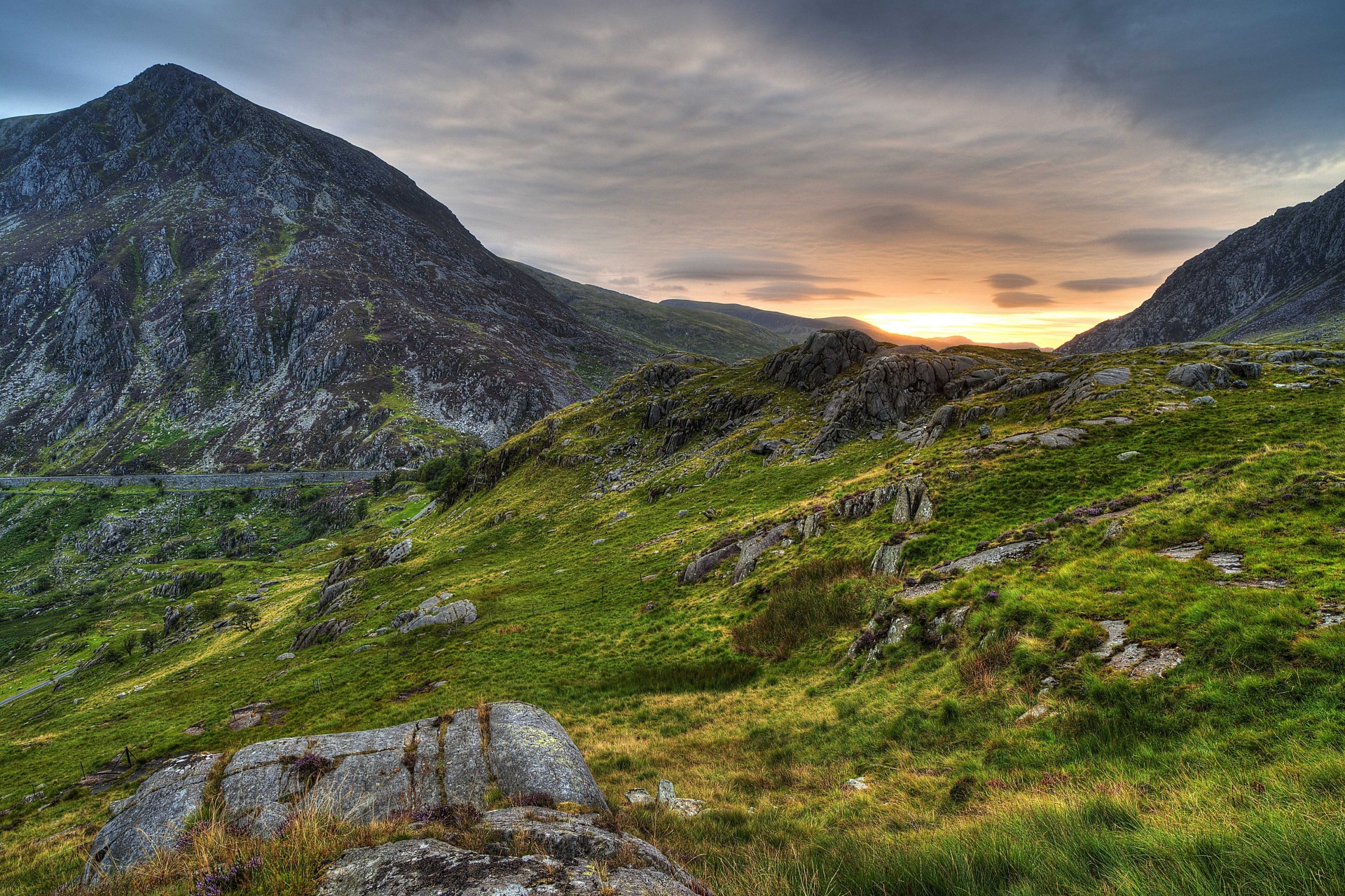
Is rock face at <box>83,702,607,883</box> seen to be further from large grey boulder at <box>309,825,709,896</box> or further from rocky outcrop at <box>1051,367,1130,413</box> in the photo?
rocky outcrop at <box>1051,367,1130,413</box>

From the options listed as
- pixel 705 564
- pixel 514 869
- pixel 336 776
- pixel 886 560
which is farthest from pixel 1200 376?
pixel 336 776

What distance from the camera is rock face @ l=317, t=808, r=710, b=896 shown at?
6.29 meters

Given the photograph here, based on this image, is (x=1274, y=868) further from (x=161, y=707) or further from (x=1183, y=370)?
(x=161, y=707)

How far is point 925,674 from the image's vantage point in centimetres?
1725

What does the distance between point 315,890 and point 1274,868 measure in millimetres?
10938

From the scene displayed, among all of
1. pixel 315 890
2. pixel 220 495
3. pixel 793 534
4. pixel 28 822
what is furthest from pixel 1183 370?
pixel 220 495

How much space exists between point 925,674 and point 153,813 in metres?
22.1

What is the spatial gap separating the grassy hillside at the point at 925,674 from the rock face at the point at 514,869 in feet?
2.27

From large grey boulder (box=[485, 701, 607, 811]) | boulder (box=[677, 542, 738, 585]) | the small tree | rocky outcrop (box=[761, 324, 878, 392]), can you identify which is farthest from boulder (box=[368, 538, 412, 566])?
large grey boulder (box=[485, 701, 607, 811])

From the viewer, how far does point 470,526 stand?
83.1 metres

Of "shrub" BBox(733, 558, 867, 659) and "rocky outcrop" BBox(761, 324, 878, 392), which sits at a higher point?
"rocky outcrop" BBox(761, 324, 878, 392)

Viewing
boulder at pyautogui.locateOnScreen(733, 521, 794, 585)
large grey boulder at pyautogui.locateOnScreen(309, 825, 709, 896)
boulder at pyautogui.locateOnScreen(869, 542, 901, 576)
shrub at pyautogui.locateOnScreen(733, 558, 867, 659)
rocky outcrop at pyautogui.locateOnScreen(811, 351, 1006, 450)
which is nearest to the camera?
large grey boulder at pyautogui.locateOnScreen(309, 825, 709, 896)

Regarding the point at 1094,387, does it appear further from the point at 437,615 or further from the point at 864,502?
the point at 437,615

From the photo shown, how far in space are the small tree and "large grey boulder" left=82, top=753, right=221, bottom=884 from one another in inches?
2828
